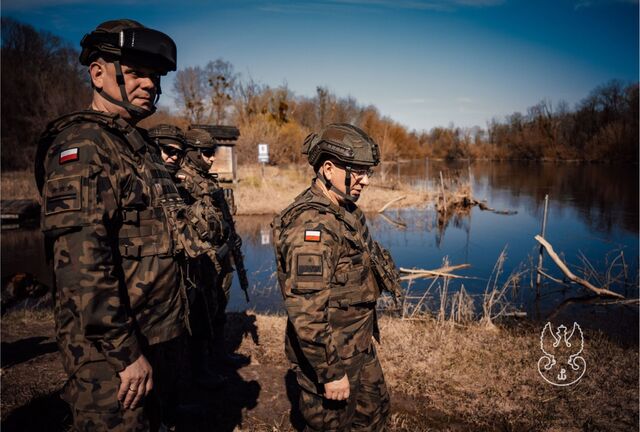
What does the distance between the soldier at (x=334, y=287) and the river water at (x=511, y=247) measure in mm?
4721

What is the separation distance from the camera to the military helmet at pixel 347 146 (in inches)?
96.9

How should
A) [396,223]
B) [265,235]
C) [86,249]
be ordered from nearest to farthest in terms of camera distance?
[86,249]
[265,235]
[396,223]

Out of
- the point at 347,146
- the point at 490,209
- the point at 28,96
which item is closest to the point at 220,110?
the point at 28,96

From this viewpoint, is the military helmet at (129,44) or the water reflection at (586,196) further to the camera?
the water reflection at (586,196)

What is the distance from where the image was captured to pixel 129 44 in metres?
1.91

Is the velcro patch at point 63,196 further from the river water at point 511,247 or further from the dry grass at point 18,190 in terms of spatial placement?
the dry grass at point 18,190

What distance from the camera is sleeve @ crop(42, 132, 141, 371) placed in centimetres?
167

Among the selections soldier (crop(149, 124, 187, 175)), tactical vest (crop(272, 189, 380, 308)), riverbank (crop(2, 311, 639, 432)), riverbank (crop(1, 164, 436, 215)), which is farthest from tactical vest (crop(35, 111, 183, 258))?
riverbank (crop(1, 164, 436, 215))

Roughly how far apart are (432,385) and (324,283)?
2.75m

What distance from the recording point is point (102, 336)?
170 centimetres

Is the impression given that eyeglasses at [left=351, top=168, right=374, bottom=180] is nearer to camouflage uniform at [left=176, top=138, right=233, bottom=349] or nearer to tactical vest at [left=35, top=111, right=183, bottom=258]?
tactical vest at [left=35, top=111, right=183, bottom=258]

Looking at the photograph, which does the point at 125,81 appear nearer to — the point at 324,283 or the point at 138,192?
the point at 138,192

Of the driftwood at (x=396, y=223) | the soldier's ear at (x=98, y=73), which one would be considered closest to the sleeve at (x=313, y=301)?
the soldier's ear at (x=98, y=73)

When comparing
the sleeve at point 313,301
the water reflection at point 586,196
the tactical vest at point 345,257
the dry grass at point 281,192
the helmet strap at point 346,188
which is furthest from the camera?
the dry grass at point 281,192
